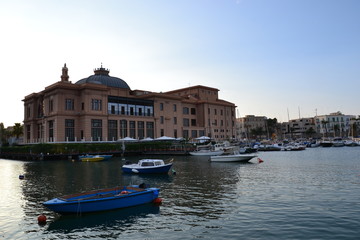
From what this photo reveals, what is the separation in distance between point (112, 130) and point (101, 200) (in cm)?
6539

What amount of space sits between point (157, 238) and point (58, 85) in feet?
228

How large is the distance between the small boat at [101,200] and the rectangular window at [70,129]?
59908 millimetres

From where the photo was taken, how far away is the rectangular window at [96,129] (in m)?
78.0

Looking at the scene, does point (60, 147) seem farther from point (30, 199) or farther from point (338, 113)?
point (338, 113)

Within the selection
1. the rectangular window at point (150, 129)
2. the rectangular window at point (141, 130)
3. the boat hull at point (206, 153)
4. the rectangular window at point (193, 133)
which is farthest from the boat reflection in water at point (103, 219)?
the rectangular window at point (193, 133)

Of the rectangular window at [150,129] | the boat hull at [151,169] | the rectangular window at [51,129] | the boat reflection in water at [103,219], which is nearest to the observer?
the boat reflection in water at [103,219]

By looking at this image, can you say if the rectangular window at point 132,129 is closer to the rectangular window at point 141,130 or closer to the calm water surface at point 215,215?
the rectangular window at point 141,130

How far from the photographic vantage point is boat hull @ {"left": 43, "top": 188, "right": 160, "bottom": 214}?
58.4 ft

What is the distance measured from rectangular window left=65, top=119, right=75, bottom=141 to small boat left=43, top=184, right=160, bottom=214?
197ft

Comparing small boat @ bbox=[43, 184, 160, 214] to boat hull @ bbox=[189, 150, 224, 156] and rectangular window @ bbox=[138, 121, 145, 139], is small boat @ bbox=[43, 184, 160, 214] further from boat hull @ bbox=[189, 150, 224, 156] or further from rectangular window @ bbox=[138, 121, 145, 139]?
rectangular window @ bbox=[138, 121, 145, 139]

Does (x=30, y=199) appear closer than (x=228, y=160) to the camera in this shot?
Yes

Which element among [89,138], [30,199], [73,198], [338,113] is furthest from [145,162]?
[338,113]

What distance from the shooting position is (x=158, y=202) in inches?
813

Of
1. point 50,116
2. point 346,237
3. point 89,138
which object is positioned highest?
point 50,116
